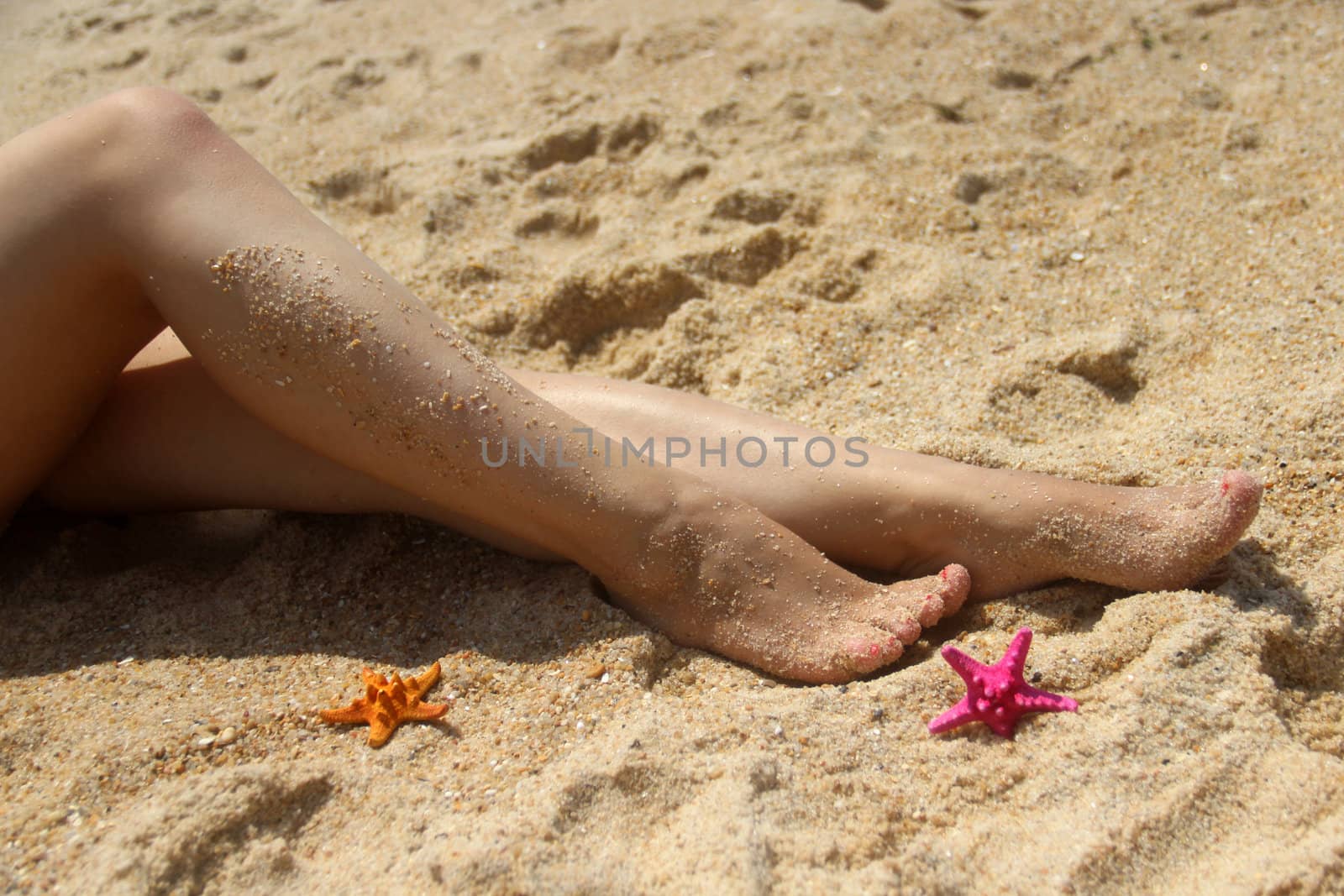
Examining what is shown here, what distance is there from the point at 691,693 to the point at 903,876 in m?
0.49

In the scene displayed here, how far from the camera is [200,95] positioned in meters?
3.49

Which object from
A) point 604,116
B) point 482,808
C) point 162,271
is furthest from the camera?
point 604,116

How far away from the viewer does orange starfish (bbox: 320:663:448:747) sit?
4.95 feet

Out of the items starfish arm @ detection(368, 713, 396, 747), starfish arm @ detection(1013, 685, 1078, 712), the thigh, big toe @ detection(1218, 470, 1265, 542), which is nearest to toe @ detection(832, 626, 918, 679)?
starfish arm @ detection(1013, 685, 1078, 712)

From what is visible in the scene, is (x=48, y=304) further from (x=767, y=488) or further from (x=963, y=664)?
(x=963, y=664)

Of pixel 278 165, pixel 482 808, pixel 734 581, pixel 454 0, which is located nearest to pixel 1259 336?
pixel 734 581

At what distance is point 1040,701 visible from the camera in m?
1.48

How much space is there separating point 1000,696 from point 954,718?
7 cm

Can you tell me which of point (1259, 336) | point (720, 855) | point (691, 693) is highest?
point (1259, 336)

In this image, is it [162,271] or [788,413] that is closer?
[162,271]

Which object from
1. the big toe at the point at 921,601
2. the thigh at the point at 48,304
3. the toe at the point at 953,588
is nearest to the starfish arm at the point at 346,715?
the thigh at the point at 48,304

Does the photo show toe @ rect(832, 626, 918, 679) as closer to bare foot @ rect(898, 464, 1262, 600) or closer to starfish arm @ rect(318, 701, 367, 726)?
bare foot @ rect(898, 464, 1262, 600)

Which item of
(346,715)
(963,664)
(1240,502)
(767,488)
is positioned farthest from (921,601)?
(346,715)

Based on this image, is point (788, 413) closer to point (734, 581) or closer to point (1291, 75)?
point (734, 581)
